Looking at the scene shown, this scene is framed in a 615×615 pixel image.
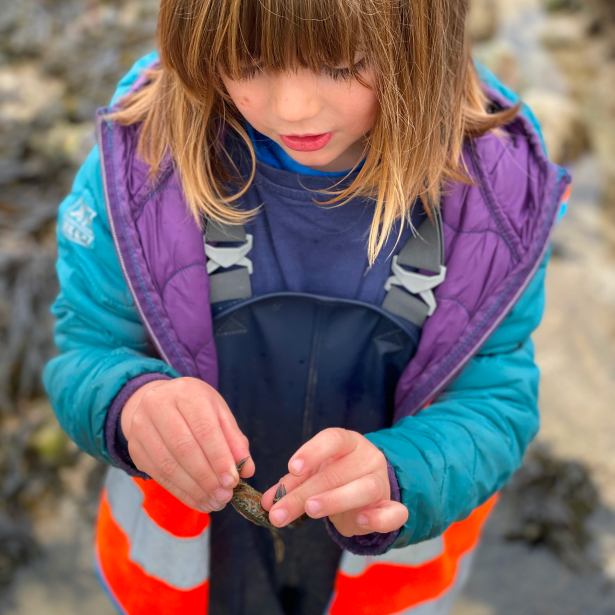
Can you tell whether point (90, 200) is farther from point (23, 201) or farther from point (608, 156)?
point (608, 156)

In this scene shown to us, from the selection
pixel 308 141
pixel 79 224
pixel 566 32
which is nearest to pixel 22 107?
pixel 79 224

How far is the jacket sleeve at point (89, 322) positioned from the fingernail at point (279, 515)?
0.38 metres

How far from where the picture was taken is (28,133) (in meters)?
4.42

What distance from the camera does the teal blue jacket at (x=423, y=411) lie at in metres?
1.30

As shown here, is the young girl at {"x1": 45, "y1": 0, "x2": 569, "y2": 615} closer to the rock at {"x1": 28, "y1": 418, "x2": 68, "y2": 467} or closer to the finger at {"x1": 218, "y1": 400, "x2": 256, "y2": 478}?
the finger at {"x1": 218, "y1": 400, "x2": 256, "y2": 478}

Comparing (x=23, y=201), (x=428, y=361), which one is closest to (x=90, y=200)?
(x=428, y=361)

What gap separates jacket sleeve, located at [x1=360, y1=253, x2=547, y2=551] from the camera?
1271 millimetres

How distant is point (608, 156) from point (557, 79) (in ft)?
4.32

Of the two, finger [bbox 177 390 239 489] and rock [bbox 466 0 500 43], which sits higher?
rock [bbox 466 0 500 43]

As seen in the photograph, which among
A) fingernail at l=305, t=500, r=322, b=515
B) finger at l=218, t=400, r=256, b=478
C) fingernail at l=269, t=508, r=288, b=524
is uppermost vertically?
finger at l=218, t=400, r=256, b=478

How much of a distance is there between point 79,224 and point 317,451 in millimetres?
737

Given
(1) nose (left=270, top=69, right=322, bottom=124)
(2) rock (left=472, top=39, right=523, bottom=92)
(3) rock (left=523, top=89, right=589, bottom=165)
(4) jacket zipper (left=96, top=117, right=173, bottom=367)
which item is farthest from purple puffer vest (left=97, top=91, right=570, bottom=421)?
(2) rock (left=472, top=39, right=523, bottom=92)

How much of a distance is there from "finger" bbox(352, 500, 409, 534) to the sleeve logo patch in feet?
2.60

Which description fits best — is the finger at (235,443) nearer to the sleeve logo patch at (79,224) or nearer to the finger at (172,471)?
the finger at (172,471)
